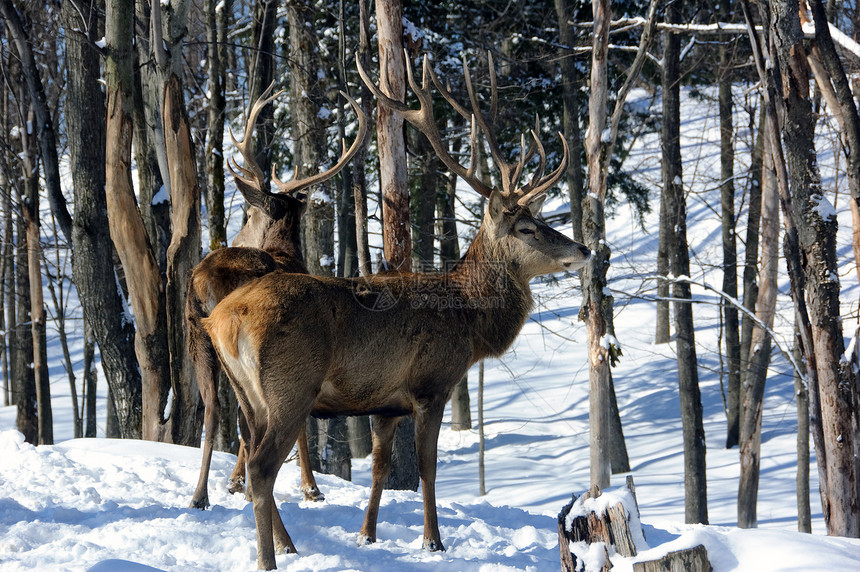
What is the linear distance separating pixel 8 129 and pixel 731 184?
1654 cm

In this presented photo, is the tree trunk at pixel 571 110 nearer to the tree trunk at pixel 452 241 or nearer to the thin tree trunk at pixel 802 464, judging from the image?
the tree trunk at pixel 452 241

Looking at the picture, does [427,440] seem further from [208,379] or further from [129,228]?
[129,228]

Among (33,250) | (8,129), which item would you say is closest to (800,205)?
(33,250)

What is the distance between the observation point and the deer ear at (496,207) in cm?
644

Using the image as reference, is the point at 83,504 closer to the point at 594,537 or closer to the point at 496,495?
the point at 594,537

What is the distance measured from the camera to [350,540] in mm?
5465

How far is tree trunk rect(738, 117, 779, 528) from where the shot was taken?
12633mm

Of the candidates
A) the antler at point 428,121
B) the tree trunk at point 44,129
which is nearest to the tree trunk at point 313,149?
the tree trunk at point 44,129

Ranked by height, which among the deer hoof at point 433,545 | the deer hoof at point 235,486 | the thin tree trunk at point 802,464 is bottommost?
the thin tree trunk at point 802,464

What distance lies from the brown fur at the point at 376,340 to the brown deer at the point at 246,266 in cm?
80

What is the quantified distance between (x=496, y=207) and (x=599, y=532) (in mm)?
3420

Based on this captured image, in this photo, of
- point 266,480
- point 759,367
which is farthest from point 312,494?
point 759,367

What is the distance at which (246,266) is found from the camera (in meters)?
5.89

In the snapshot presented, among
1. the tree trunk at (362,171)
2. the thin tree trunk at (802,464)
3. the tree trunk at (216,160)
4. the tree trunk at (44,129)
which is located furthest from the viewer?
the thin tree trunk at (802,464)
